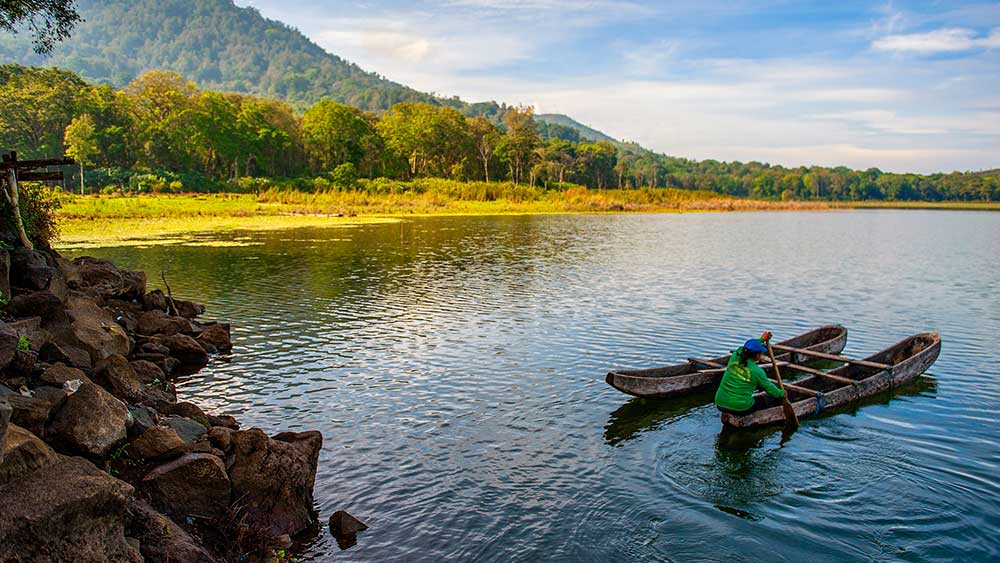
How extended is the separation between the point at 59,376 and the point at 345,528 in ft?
16.4

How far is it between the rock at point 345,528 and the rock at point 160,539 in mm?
1959

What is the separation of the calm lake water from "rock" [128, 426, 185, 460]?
7.84 ft

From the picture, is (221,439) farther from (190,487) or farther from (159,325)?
(159,325)

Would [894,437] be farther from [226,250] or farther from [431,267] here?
[226,250]

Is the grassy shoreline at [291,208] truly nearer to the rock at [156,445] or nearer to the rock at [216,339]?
the rock at [216,339]

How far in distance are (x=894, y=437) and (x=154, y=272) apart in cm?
3246

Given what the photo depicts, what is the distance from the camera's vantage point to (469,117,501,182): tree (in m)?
136

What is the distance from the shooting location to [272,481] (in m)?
9.76

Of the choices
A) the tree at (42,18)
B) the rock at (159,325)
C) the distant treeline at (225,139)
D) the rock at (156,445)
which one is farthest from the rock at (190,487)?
the distant treeline at (225,139)

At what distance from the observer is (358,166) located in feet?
403

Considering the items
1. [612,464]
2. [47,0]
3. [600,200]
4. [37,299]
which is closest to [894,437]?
[612,464]

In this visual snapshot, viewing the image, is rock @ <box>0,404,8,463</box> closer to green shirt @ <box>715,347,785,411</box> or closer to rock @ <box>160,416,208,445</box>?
rock @ <box>160,416,208,445</box>

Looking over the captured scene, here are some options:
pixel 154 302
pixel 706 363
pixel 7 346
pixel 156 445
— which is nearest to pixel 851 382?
pixel 706 363

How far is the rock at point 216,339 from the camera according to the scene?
19.5 metres
